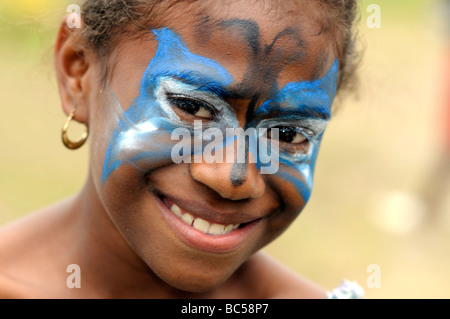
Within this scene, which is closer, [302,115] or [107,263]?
[302,115]

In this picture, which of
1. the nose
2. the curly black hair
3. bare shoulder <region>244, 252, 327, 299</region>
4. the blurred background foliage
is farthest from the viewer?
the blurred background foliage

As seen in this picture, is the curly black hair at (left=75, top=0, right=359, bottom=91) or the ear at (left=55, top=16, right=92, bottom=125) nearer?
the curly black hair at (left=75, top=0, right=359, bottom=91)

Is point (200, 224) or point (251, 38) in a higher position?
point (251, 38)

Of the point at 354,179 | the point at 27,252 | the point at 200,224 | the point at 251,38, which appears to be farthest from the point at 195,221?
the point at 354,179

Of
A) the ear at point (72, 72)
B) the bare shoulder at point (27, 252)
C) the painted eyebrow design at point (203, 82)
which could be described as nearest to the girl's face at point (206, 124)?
the painted eyebrow design at point (203, 82)

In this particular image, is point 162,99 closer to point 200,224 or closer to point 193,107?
point 193,107

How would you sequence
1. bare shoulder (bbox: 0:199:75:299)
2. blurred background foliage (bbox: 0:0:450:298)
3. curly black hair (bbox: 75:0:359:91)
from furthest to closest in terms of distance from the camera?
blurred background foliage (bbox: 0:0:450:298) < bare shoulder (bbox: 0:199:75:299) < curly black hair (bbox: 75:0:359:91)

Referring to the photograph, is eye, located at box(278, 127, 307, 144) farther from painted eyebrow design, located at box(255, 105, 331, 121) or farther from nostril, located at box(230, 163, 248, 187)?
nostril, located at box(230, 163, 248, 187)

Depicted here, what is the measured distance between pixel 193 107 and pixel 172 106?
0.06 metres

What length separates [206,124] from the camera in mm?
1954

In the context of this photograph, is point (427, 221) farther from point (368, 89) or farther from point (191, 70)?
point (191, 70)

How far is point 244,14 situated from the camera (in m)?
1.90

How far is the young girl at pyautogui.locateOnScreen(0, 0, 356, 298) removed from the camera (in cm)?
191

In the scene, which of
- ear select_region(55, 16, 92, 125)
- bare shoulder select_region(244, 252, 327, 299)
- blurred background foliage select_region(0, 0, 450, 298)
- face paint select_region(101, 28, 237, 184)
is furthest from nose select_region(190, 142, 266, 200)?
blurred background foliage select_region(0, 0, 450, 298)
